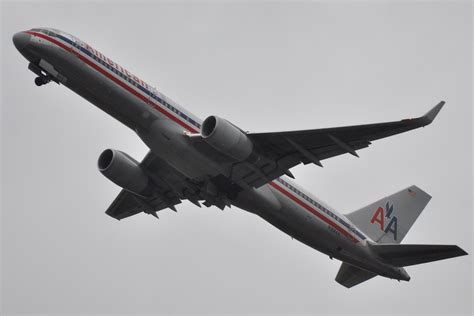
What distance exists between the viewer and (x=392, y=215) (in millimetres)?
42750

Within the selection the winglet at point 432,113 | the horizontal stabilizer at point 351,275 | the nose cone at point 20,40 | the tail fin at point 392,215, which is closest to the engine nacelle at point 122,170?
the nose cone at point 20,40

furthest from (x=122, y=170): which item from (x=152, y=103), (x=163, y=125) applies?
(x=152, y=103)

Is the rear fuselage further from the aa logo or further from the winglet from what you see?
the winglet

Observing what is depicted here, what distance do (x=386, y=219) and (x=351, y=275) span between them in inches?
146

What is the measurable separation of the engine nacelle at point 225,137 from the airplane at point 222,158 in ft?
0.14

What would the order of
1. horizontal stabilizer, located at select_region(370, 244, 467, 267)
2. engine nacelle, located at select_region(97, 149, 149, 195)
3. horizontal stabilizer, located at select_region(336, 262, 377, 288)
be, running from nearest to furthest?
1. horizontal stabilizer, located at select_region(370, 244, 467, 267)
2. engine nacelle, located at select_region(97, 149, 149, 195)
3. horizontal stabilizer, located at select_region(336, 262, 377, 288)

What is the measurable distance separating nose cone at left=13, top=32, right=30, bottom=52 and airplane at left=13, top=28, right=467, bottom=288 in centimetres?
4

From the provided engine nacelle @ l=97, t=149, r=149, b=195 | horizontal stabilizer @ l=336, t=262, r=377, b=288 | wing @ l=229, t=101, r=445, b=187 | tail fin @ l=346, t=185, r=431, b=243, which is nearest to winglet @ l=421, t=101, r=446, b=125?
wing @ l=229, t=101, r=445, b=187

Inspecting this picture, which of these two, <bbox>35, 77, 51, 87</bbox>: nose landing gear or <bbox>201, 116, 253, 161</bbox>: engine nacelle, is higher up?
<bbox>201, 116, 253, 161</bbox>: engine nacelle

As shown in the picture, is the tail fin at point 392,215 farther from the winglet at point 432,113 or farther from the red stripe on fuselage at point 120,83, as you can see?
the winglet at point 432,113

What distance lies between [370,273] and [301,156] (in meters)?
9.89

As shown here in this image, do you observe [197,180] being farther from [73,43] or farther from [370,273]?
[370,273]

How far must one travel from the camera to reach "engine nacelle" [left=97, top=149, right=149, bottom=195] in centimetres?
3791

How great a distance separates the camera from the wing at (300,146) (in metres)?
32.1
